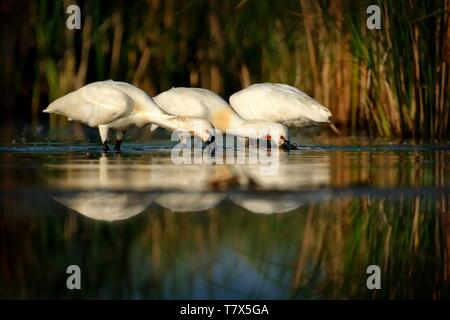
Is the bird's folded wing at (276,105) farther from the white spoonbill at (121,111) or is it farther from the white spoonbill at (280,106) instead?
the white spoonbill at (121,111)

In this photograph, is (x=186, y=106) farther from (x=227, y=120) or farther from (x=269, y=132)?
(x=269, y=132)

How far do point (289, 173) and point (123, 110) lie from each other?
2.51m

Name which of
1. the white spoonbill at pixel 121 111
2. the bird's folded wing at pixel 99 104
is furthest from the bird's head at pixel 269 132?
the bird's folded wing at pixel 99 104

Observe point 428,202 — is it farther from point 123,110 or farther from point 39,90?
point 39,90

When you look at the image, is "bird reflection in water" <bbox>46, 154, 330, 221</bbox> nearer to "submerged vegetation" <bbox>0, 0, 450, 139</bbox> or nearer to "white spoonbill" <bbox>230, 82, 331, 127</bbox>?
"white spoonbill" <bbox>230, 82, 331, 127</bbox>

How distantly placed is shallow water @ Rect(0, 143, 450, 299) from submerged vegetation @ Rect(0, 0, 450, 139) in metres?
3.29

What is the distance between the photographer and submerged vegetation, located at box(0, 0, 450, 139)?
42.3ft

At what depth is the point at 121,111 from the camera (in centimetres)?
1113

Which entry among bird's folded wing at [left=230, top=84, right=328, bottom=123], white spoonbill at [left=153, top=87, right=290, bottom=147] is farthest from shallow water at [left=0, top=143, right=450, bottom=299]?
bird's folded wing at [left=230, top=84, right=328, bottom=123]

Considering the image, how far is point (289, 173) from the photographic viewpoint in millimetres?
9125

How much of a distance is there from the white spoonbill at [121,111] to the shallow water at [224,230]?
4.60 feet

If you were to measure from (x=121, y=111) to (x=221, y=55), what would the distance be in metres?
6.04

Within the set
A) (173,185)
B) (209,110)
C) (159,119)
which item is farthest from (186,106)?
(173,185)
